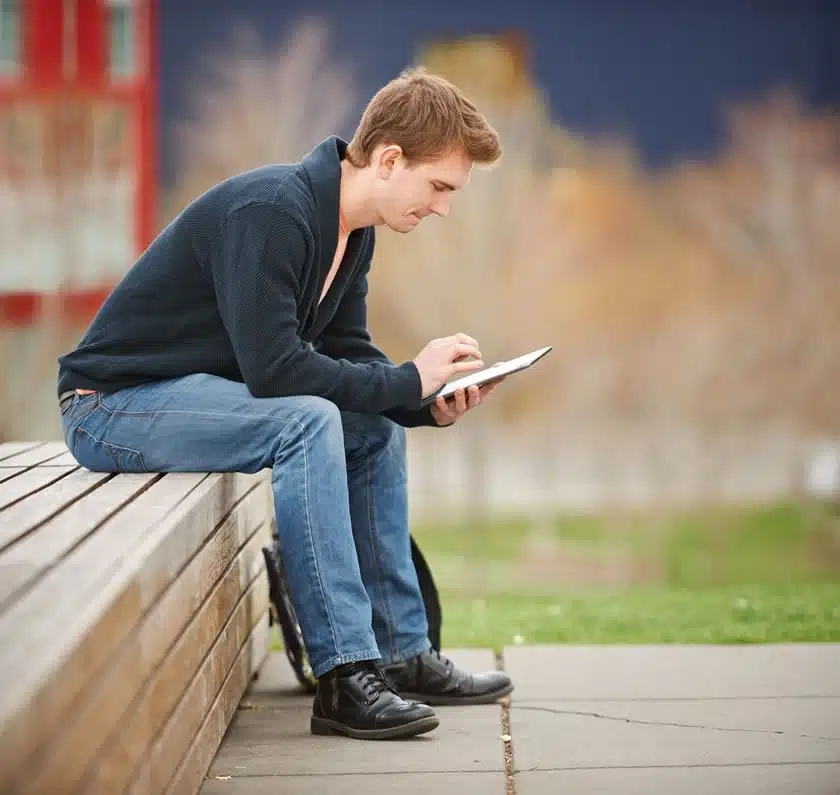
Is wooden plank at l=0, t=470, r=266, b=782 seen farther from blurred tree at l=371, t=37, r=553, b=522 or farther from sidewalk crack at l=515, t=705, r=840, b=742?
blurred tree at l=371, t=37, r=553, b=522

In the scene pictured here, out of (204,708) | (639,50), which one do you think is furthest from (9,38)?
(204,708)

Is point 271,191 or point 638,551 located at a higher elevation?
point 271,191

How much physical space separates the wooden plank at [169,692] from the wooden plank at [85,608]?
0.11 m

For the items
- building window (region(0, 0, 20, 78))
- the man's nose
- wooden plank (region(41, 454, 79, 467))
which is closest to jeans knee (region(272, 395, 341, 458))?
the man's nose

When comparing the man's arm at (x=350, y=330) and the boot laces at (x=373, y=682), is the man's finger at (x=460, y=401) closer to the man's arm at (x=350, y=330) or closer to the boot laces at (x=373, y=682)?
the man's arm at (x=350, y=330)

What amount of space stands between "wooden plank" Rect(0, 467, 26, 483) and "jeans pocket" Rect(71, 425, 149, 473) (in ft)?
0.44

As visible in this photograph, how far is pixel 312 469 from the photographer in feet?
7.77

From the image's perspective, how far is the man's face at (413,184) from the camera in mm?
2613

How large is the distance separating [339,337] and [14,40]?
19.6 feet

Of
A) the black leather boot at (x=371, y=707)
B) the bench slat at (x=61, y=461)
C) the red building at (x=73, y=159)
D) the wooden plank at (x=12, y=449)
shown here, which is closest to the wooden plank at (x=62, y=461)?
the bench slat at (x=61, y=461)

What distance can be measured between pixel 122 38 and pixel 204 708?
688cm

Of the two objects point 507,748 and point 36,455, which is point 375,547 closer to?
point 507,748

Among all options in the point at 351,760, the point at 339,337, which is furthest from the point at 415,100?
the point at 351,760

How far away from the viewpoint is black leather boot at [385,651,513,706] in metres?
2.72
